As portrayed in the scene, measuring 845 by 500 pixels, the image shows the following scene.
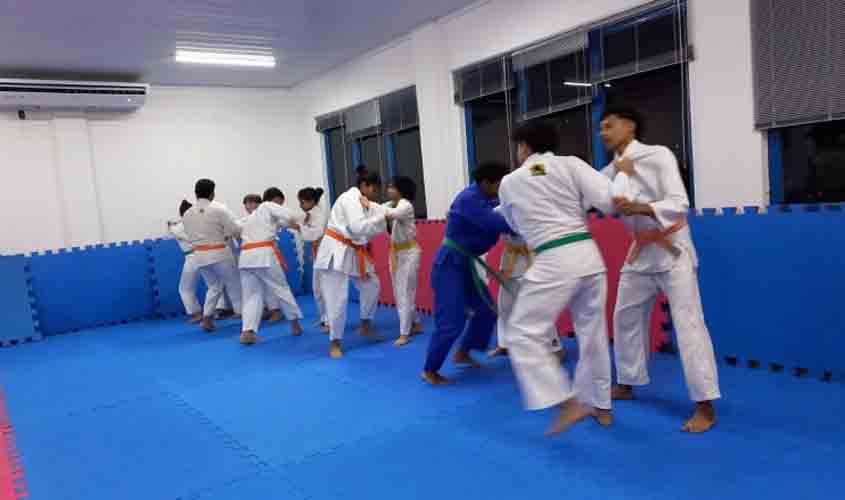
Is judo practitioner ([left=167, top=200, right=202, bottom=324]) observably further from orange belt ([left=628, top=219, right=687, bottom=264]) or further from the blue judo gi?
orange belt ([left=628, top=219, right=687, bottom=264])

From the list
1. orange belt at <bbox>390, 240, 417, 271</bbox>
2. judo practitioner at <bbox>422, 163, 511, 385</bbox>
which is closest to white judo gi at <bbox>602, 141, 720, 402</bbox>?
judo practitioner at <bbox>422, 163, 511, 385</bbox>

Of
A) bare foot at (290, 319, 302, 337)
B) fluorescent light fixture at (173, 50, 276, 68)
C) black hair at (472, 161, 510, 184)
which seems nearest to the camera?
black hair at (472, 161, 510, 184)

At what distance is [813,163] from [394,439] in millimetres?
3449

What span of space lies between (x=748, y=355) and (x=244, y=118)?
Answer: 803 centimetres

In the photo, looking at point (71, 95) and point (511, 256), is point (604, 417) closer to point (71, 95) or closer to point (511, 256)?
point (511, 256)

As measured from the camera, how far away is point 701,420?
2893 millimetres

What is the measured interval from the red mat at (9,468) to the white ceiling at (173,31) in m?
3.69

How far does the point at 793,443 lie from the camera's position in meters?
2.68

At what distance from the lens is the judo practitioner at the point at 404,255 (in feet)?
16.7

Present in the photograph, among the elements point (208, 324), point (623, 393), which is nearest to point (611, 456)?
point (623, 393)

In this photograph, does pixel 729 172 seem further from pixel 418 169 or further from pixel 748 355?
pixel 418 169

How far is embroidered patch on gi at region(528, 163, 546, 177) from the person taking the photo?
285 centimetres

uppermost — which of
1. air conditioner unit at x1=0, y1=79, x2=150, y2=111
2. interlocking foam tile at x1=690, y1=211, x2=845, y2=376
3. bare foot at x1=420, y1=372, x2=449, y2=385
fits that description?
air conditioner unit at x1=0, y1=79, x2=150, y2=111

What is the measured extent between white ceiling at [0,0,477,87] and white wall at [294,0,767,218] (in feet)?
0.93
